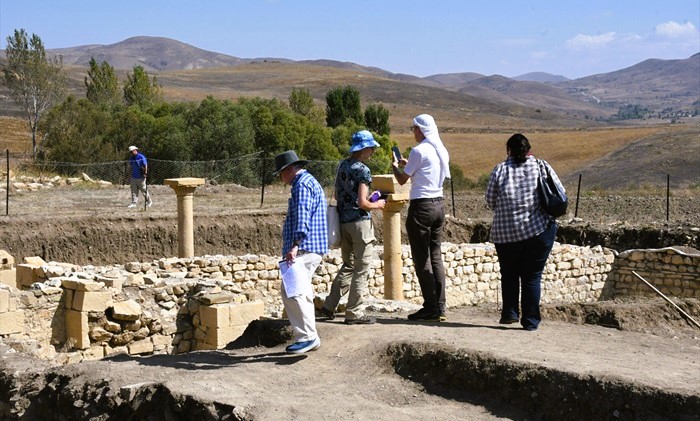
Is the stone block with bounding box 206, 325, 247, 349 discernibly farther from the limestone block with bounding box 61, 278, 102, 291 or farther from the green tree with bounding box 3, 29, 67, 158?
the green tree with bounding box 3, 29, 67, 158

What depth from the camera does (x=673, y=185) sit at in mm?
39594

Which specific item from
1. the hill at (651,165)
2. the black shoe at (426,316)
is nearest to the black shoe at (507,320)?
the black shoe at (426,316)

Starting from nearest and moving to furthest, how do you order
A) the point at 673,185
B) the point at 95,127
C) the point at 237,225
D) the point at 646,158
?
the point at 237,225 → the point at 95,127 → the point at 673,185 → the point at 646,158

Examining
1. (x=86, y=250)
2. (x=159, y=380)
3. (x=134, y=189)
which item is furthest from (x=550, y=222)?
(x=134, y=189)

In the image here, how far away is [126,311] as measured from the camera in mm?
11812

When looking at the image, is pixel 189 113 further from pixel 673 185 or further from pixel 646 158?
pixel 646 158

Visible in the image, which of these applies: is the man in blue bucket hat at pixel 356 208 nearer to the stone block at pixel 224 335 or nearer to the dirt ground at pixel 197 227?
the stone block at pixel 224 335

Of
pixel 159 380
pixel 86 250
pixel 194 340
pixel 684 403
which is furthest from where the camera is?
pixel 86 250

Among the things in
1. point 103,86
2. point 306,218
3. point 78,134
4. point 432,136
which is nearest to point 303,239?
point 306,218

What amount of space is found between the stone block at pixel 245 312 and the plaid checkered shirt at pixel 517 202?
375 cm

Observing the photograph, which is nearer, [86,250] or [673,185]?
[86,250]

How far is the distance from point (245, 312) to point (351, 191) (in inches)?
131

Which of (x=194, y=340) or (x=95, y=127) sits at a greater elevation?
(x=95, y=127)

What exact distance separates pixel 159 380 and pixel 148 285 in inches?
201
